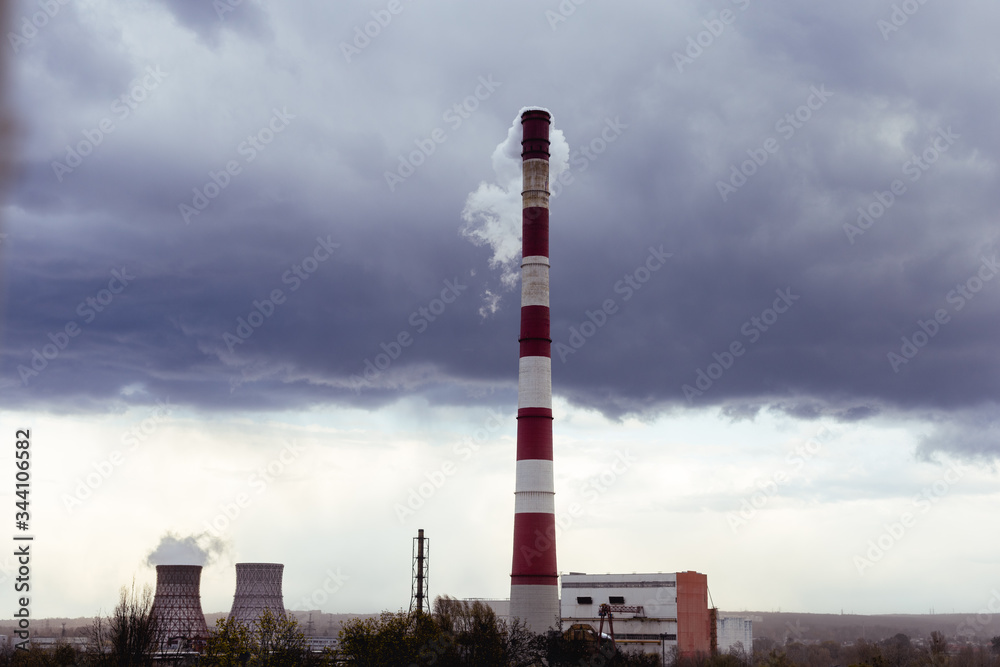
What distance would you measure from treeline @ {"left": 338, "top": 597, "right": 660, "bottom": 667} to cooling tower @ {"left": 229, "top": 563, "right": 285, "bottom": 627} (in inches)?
1257

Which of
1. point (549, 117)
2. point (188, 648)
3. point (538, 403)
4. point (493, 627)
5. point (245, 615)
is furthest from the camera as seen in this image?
point (245, 615)

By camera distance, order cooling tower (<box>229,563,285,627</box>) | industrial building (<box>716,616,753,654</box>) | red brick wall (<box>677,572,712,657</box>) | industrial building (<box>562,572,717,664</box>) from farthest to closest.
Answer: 1. cooling tower (<box>229,563,285,627</box>)
2. industrial building (<box>716,616,753,654</box>)
3. industrial building (<box>562,572,717,664</box>)
4. red brick wall (<box>677,572,712,657</box>)

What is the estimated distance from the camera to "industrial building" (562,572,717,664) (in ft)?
204

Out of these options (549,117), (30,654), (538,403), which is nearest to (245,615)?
(30,654)

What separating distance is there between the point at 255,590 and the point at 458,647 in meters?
44.0

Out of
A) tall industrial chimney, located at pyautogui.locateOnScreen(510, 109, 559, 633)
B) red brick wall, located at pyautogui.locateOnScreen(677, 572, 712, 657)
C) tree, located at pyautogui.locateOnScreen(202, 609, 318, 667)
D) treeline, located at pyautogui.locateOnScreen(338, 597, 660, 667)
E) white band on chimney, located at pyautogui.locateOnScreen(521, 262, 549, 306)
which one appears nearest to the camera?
tree, located at pyautogui.locateOnScreen(202, 609, 318, 667)

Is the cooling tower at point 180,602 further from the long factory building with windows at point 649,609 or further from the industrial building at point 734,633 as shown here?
the industrial building at point 734,633

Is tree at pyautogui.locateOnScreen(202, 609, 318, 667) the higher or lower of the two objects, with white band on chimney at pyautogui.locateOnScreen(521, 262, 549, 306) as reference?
lower

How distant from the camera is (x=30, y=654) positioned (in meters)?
53.2

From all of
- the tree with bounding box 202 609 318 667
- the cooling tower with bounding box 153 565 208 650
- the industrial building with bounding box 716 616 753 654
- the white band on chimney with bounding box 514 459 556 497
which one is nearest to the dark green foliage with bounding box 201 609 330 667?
the tree with bounding box 202 609 318 667

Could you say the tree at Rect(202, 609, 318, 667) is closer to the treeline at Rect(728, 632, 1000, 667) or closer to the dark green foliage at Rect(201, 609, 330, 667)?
the dark green foliage at Rect(201, 609, 330, 667)

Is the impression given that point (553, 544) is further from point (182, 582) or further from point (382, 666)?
point (182, 582)

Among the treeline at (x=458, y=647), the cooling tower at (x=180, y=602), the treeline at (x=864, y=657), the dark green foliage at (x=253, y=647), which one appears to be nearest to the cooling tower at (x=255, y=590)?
the cooling tower at (x=180, y=602)

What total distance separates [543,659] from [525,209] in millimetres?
25650
